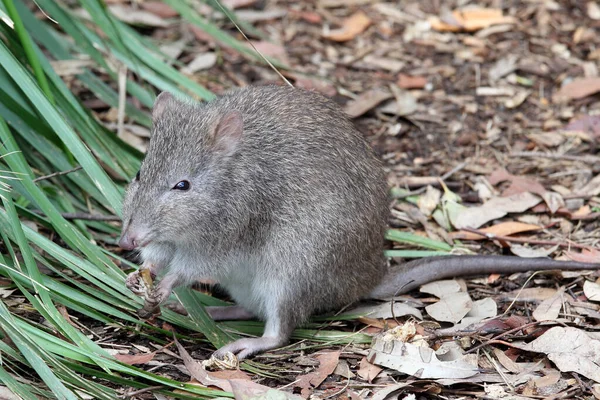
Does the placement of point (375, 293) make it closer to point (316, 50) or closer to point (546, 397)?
point (546, 397)

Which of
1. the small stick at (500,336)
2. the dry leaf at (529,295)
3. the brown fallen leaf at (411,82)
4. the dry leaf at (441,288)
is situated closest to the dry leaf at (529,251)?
the dry leaf at (529,295)

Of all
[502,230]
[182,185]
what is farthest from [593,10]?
[182,185]

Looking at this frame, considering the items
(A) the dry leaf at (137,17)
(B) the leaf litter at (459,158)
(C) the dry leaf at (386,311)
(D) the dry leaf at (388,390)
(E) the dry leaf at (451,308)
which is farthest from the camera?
(A) the dry leaf at (137,17)

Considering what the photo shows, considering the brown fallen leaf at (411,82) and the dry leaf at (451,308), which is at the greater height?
the brown fallen leaf at (411,82)

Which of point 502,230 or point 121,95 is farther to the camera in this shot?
point 121,95

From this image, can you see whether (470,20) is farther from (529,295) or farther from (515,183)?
(529,295)

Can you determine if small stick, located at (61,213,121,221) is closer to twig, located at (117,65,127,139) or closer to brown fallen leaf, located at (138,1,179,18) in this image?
twig, located at (117,65,127,139)

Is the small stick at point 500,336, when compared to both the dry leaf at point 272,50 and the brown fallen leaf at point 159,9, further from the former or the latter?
the brown fallen leaf at point 159,9

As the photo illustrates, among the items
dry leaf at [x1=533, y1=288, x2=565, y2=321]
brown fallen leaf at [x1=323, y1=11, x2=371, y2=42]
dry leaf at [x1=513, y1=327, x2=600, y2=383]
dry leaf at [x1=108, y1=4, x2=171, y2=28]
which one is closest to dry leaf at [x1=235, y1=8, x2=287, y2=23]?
brown fallen leaf at [x1=323, y1=11, x2=371, y2=42]
